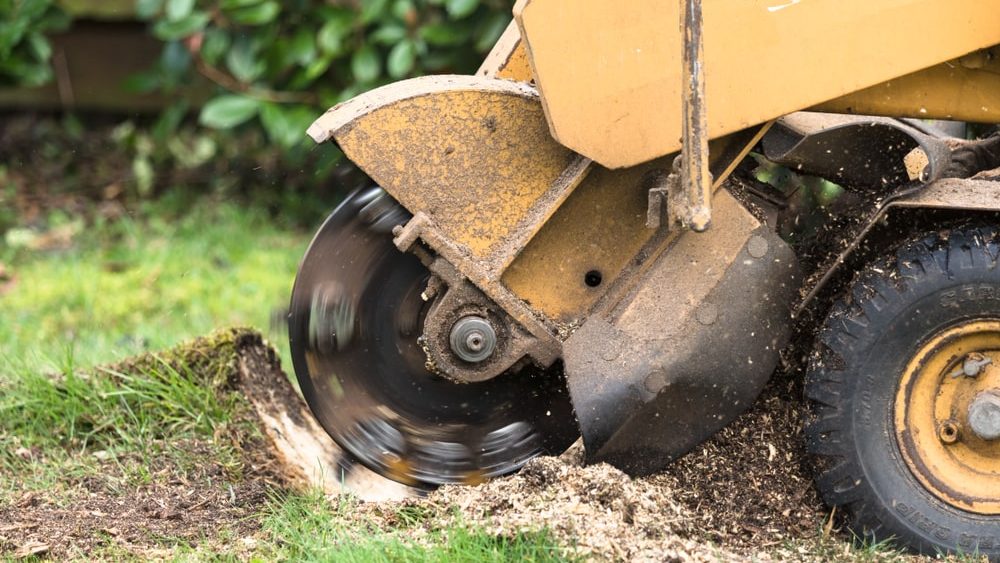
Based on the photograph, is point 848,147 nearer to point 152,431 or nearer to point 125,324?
point 152,431

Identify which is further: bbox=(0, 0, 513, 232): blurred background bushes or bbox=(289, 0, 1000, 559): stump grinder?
bbox=(0, 0, 513, 232): blurred background bushes

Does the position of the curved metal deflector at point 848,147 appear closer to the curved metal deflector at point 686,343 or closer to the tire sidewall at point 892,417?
the curved metal deflector at point 686,343

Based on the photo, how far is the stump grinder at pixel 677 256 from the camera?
300cm

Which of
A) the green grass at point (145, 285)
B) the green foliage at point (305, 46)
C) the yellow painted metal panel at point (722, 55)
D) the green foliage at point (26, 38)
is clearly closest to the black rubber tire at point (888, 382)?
the yellow painted metal panel at point (722, 55)

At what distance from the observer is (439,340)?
329 cm

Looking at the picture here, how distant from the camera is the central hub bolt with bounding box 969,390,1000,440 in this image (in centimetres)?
301

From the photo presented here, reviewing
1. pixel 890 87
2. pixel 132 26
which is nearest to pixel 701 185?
pixel 890 87

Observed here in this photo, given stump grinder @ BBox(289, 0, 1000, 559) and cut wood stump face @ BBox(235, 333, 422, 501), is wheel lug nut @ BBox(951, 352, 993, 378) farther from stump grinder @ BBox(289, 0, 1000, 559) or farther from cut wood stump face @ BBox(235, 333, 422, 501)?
cut wood stump face @ BBox(235, 333, 422, 501)

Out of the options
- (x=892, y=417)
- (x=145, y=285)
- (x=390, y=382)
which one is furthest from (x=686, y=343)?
(x=145, y=285)

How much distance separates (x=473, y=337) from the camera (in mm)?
3252

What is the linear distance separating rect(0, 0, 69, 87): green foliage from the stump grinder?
365cm

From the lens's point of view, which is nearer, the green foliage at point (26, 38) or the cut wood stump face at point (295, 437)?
the cut wood stump face at point (295, 437)

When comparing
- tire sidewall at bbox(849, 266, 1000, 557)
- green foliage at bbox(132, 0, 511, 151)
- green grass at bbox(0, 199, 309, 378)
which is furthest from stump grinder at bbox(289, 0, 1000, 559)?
green foliage at bbox(132, 0, 511, 151)

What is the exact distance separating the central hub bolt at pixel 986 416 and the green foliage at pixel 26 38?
498 centimetres
